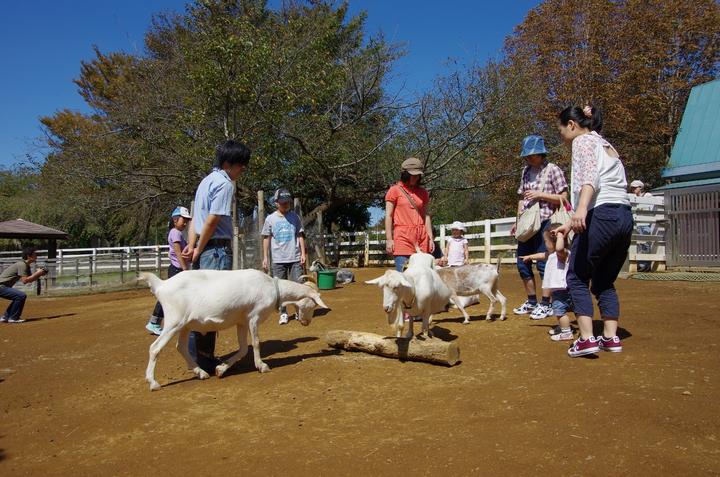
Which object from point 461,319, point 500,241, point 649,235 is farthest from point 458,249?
point 500,241

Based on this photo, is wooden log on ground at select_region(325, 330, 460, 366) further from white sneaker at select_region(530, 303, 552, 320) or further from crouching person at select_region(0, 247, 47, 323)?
crouching person at select_region(0, 247, 47, 323)

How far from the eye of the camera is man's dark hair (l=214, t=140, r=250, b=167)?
5742mm

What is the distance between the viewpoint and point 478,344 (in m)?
6.43

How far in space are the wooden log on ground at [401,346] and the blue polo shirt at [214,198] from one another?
1945mm

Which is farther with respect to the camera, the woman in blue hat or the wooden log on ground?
the woman in blue hat

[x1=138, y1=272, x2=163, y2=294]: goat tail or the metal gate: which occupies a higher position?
the metal gate

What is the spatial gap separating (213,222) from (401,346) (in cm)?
228

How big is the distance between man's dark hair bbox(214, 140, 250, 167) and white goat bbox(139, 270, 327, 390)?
1.14 m

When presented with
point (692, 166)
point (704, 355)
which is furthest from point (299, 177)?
point (704, 355)

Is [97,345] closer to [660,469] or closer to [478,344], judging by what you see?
[478,344]

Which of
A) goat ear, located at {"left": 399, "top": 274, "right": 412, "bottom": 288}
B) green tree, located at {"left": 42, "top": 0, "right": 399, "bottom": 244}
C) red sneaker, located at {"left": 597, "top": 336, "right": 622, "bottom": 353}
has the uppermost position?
green tree, located at {"left": 42, "top": 0, "right": 399, "bottom": 244}

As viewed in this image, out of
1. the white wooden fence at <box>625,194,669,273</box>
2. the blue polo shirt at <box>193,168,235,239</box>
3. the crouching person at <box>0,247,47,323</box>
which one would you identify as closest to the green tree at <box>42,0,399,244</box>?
the crouching person at <box>0,247,47,323</box>

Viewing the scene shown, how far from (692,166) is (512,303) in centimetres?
829

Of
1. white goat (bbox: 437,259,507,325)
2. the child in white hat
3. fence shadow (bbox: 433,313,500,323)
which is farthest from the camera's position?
the child in white hat
